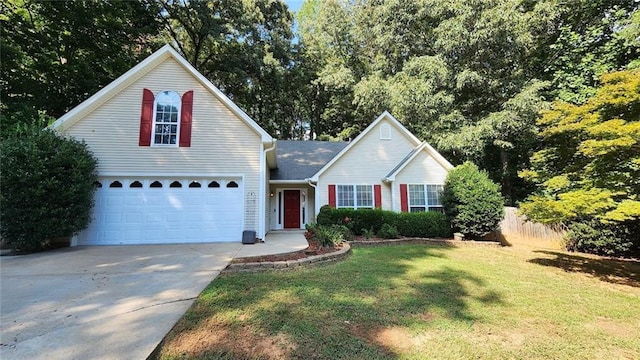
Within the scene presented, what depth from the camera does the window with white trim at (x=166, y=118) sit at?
10.5 metres

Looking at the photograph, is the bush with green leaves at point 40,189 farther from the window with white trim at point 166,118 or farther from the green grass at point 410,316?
the green grass at point 410,316

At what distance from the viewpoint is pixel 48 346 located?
10.4 ft

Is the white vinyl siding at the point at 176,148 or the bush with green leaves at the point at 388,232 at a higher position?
the white vinyl siding at the point at 176,148

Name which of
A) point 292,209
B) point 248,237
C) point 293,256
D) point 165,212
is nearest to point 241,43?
point 292,209

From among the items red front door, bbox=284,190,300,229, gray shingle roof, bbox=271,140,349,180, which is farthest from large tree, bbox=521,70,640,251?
red front door, bbox=284,190,300,229

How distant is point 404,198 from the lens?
13531 millimetres

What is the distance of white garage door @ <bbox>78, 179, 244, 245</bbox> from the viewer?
32.8 ft

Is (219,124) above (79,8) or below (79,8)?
below

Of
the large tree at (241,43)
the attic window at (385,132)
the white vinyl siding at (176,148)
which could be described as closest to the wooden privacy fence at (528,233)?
the attic window at (385,132)

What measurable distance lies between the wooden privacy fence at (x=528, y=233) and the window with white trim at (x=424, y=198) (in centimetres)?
280

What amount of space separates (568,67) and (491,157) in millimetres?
6770

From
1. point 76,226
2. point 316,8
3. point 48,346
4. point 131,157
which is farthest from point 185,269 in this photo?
point 316,8

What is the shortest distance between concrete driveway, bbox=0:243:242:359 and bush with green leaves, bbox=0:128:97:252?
2.64 ft

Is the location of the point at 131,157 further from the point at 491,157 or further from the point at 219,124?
the point at 491,157
